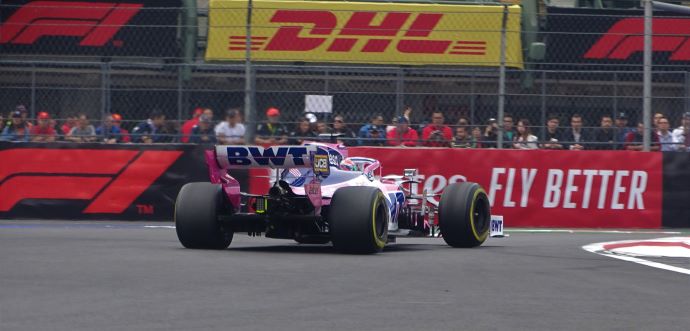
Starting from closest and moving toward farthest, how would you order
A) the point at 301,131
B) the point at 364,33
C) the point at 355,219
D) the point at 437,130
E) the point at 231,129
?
the point at 355,219 < the point at 301,131 < the point at 437,130 < the point at 231,129 < the point at 364,33

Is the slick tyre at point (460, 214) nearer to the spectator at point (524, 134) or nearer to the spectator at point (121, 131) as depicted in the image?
the spectator at point (524, 134)

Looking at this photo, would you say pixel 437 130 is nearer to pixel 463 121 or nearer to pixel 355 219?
pixel 463 121

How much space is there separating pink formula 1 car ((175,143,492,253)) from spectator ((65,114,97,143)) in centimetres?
555

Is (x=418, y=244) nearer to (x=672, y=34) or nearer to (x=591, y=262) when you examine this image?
(x=591, y=262)

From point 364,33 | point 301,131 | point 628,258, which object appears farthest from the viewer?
point 364,33

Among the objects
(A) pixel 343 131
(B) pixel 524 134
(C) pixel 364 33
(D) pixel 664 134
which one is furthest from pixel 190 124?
(D) pixel 664 134

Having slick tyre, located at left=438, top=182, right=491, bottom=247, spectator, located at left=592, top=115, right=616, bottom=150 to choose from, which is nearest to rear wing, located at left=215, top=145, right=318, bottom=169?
slick tyre, located at left=438, top=182, right=491, bottom=247

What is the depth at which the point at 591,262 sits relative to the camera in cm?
1119

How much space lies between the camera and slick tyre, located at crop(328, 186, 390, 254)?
37.3 feet

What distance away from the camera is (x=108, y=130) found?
17328 millimetres

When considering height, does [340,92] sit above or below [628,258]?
above

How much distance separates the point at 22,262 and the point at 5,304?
2.91 metres

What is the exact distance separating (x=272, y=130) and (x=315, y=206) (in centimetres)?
532

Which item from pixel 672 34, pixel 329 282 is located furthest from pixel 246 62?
pixel 329 282
